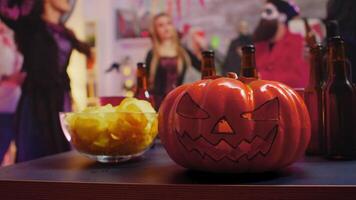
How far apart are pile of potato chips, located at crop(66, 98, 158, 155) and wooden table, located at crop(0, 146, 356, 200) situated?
0.13ft

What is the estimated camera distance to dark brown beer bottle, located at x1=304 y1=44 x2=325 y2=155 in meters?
0.72

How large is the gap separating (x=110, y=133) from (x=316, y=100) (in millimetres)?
415

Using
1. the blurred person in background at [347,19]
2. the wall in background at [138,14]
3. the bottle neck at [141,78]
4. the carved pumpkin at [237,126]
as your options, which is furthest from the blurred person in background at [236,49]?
the carved pumpkin at [237,126]

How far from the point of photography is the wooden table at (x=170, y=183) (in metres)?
0.44

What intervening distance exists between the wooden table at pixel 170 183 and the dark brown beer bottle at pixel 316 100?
0.11 metres

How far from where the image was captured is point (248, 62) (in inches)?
22.7

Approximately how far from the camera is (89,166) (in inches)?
25.4

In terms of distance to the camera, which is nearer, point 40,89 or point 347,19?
point 347,19

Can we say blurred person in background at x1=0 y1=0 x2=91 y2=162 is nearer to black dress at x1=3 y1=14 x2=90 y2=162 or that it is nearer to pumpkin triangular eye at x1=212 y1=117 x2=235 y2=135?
black dress at x1=3 y1=14 x2=90 y2=162

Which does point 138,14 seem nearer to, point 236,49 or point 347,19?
point 236,49

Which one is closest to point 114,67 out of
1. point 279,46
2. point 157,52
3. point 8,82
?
point 157,52

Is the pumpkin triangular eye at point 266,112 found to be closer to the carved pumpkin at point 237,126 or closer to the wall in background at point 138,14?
the carved pumpkin at point 237,126

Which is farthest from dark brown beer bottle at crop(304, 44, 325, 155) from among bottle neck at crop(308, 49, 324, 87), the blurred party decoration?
the blurred party decoration

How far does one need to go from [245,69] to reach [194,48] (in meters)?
0.94
